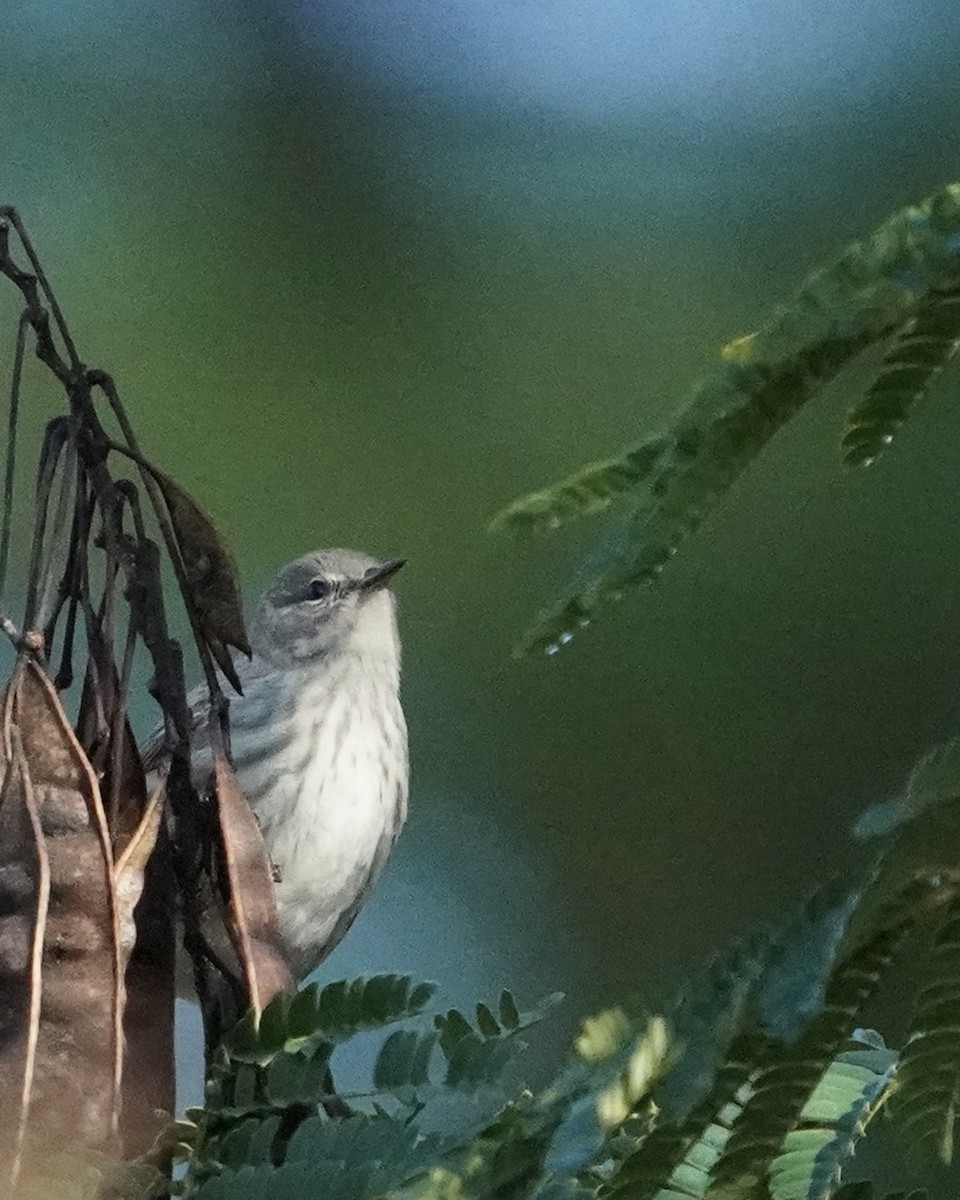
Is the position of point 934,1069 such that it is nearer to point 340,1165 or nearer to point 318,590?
point 340,1165

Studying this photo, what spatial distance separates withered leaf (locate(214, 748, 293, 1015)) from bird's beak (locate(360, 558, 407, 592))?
225 centimetres

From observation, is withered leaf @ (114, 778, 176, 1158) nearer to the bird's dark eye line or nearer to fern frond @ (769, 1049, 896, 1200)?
fern frond @ (769, 1049, 896, 1200)

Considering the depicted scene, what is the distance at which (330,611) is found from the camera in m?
4.34

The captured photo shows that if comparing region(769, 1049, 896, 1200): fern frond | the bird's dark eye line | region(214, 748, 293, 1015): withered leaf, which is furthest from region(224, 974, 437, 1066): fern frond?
the bird's dark eye line

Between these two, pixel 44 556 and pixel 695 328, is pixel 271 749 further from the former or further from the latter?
pixel 44 556

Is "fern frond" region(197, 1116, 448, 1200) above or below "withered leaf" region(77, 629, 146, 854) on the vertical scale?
below

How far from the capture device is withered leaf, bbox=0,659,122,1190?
156cm

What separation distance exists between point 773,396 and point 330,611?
3063 millimetres

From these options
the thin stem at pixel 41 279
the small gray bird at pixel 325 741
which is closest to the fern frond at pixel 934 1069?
the thin stem at pixel 41 279

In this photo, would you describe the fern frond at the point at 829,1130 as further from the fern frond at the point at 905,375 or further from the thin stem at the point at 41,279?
the thin stem at the point at 41,279

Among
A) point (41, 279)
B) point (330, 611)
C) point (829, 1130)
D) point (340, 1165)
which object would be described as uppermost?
point (41, 279)

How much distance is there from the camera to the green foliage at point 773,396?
4.12 feet

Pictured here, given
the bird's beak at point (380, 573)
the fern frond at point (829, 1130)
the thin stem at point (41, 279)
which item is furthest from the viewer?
the bird's beak at point (380, 573)

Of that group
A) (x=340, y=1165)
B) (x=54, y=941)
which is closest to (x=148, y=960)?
(x=54, y=941)
